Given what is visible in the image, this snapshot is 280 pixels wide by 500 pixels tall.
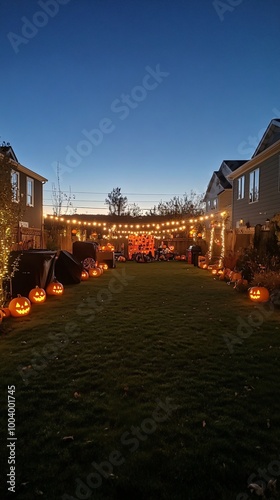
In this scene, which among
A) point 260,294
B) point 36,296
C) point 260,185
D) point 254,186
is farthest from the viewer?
point 254,186

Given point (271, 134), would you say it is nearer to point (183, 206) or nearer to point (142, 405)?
point (142, 405)

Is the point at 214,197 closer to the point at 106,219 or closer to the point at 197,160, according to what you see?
the point at 197,160

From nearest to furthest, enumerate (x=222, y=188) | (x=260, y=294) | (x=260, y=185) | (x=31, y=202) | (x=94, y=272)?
(x=260, y=294) → (x=94, y=272) → (x=260, y=185) → (x=31, y=202) → (x=222, y=188)

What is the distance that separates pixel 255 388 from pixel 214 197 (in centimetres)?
2794

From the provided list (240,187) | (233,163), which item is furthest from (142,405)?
(233,163)

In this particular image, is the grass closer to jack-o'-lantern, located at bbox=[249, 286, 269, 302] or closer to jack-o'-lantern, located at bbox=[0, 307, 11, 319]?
jack-o'-lantern, located at bbox=[0, 307, 11, 319]

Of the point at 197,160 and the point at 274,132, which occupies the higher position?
the point at 197,160

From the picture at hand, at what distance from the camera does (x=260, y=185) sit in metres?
14.7

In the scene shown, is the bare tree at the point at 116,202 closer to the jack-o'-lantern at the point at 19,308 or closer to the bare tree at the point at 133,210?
the bare tree at the point at 133,210

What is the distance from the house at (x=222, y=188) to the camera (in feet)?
85.4

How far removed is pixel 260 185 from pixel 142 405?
1384 centimetres

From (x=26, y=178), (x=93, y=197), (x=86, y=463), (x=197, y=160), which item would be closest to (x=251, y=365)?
(x=86, y=463)

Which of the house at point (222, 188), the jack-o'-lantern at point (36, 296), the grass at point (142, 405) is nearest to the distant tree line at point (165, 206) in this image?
the house at point (222, 188)

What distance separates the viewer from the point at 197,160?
34188 mm
